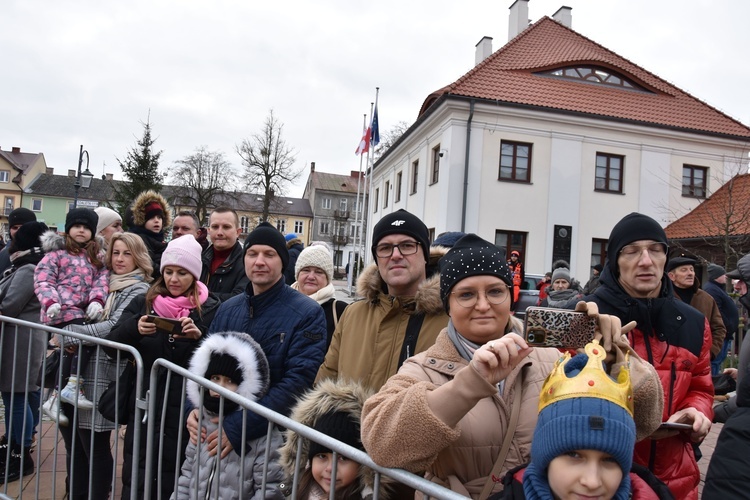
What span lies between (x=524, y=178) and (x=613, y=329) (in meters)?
18.8

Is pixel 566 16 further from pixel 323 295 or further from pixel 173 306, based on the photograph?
pixel 173 306

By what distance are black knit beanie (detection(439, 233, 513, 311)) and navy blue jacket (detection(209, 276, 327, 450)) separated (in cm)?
123

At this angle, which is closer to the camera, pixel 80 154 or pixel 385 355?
pixel 385 355

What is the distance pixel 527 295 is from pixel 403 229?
1059cm

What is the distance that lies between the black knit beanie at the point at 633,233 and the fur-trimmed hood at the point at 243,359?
1787 millimetres

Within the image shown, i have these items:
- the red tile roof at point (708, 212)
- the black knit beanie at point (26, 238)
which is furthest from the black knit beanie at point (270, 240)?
the red tile roof at point (708, 212)

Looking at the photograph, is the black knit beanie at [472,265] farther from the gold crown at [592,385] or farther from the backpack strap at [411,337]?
the backpack strap at [411,337]

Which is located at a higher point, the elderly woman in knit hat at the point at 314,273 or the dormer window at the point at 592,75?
the dormer window at the point at 592,75

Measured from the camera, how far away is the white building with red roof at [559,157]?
1905 centimetres

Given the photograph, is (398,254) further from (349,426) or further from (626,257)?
(626,257)

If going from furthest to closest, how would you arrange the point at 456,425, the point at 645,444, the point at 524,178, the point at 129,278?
the point at 524,178 → the point at 129,278 → the point at 645,444 → the point at 456,425

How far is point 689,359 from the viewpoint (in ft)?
7.50

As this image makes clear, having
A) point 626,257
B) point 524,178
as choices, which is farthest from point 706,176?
point 626,257

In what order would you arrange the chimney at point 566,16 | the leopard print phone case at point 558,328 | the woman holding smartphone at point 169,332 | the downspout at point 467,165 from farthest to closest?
the chimney at point 566,16 → the downspout at point 467,165 → the woman holding smartphone at point 169,332 → the leopard print phone case at point 558,328
